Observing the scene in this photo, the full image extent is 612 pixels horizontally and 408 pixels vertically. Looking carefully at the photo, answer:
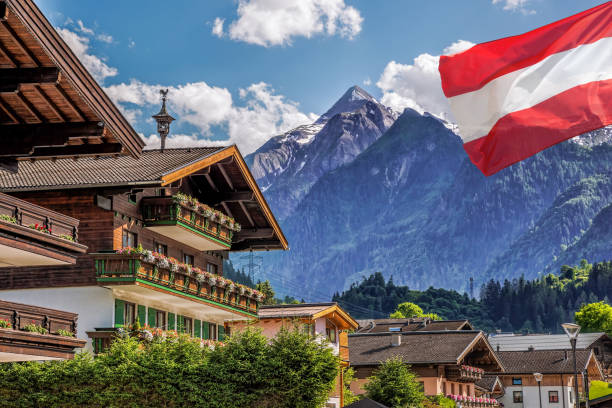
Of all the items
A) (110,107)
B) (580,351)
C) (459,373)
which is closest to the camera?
(110,107)

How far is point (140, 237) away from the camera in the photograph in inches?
1458

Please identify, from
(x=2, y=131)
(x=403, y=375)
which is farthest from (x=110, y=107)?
(x=403, y=375)

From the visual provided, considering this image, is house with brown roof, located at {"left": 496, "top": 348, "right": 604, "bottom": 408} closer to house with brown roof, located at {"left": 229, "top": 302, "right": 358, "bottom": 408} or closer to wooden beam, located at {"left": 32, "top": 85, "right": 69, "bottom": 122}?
house with brown roof, located at {"left": 229, "top": 302, "right": 358, "bottom": 408}

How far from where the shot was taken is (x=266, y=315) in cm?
4959

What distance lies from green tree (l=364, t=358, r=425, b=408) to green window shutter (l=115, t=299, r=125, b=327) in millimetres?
20262

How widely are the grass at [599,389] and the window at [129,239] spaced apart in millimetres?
63013

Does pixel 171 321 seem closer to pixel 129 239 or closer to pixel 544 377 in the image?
pixel 129 239

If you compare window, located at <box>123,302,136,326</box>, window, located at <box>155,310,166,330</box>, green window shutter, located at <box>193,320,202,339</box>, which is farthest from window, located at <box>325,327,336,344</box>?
window, located at <box>123,302,136,326</box>

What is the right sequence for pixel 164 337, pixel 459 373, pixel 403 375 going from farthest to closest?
1. pixel 459 373
2. pixel 403 375
3. pixel 164 337

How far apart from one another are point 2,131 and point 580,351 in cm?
7953

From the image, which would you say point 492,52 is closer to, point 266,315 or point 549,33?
point 549,33

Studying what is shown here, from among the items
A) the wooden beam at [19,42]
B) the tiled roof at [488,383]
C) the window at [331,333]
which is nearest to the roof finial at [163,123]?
the window at [331,333]

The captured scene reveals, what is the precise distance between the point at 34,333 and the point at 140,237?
1423 cm

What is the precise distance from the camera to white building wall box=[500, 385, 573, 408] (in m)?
88.0
